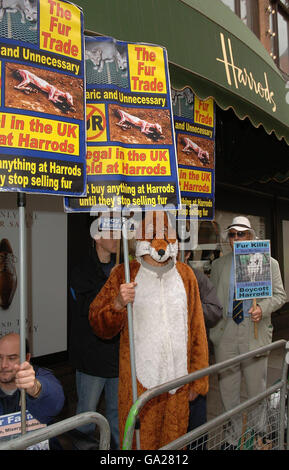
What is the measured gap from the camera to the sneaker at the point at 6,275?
4688 millimetres

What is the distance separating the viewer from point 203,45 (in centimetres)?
287

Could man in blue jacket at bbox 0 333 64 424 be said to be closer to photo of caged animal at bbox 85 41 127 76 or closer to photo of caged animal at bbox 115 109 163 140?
photo of caged animal at bbox 115 109 163 140

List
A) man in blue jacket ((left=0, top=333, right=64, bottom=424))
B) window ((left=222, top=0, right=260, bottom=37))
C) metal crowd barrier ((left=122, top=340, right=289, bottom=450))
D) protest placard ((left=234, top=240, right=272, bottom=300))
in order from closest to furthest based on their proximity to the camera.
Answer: metal crowd barrier ((left=122, top=340, right=289, bottom=450)) → man in blue jacket ((left=0, top=333, right=64, bottom=424)) → protest placard ((left=234, top=240, right=272, bottom=300)) → window ((left=222, top=0, right=260, bottom=37))

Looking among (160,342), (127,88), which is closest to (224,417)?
(160,342)

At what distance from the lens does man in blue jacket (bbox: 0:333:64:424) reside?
1.96 m

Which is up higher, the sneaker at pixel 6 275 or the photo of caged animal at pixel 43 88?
the photo of caged animal at pixel 43 88

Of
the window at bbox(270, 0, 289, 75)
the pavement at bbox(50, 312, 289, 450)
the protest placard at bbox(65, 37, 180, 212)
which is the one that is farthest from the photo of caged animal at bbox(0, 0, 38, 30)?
the window at bbox(270, 0, 289, 75)

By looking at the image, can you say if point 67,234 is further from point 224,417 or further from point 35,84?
point 224,417

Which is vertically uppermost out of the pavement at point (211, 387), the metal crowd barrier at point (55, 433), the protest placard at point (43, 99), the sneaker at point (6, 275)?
the protest placard at point (43, 99)

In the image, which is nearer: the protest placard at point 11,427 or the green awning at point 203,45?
the protest placard at point 11,427

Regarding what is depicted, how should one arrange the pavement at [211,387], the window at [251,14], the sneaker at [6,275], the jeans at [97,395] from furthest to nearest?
1. the window at [251,14]
2. the sneaker at [6,275]
3. the pavement at [211,387]
4. the jeans at [97,395]

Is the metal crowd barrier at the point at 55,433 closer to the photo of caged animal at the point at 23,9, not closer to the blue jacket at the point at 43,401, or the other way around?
the blue jacket at the point at 43,401

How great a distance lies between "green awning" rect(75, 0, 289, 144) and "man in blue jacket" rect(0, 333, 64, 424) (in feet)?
6.45

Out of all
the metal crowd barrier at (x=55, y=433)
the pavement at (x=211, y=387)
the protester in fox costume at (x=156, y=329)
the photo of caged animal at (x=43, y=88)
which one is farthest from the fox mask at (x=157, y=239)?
the pavement at (x=211, y=387)
